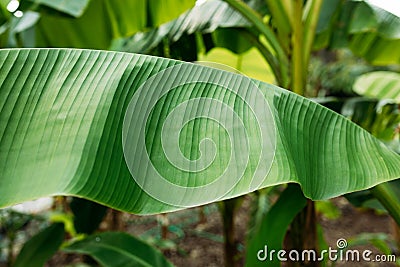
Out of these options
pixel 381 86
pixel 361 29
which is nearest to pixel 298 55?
pixel 381 86

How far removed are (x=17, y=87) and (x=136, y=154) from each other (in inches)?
5.6

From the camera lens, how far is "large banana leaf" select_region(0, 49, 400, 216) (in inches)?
14.9

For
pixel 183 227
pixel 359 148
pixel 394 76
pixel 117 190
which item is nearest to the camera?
pixel 117 190

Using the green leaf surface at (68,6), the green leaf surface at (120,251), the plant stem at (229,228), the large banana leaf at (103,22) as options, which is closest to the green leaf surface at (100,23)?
the large banana leaf at (103,22)

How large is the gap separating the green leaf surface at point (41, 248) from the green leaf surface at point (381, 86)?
0.79 metres

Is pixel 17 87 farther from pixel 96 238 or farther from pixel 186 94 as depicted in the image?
pixel 96 238

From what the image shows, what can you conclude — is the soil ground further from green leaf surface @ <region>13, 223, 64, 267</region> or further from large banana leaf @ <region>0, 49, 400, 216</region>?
large banana leaf @ <region>0, 49, 400, 216</region>

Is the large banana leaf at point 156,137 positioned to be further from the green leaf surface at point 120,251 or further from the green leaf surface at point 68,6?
the green leaf surface at point 120,251

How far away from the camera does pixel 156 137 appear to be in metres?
0.43

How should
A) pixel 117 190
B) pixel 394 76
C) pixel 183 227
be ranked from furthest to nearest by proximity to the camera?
pixel 183 227
pixel 394 76
pixel 117 190

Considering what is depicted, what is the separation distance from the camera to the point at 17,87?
42 centimetres

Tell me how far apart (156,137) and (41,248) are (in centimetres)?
66

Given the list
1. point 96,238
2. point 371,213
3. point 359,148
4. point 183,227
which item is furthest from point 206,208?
point 359,148

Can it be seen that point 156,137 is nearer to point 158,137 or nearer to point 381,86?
point 158,137
